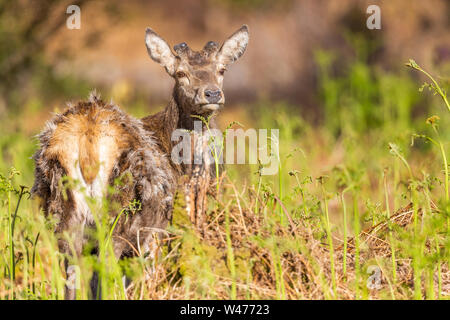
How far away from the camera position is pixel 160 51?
7043mm

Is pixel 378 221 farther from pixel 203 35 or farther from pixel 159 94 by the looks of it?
pixel 203 35

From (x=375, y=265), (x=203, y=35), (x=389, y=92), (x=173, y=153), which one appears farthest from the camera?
(x=203, y=35)

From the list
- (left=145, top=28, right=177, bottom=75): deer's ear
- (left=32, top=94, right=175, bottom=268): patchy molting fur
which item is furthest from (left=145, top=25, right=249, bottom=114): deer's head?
(left=32, top=94, right=175, bottom=268): patchy molting fur

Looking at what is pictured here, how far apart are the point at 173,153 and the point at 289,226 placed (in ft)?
5.76

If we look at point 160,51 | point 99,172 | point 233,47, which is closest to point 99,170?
point 99,172

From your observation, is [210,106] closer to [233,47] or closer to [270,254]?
[233,47]

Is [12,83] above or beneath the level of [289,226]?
above

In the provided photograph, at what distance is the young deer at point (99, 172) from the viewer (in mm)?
5020

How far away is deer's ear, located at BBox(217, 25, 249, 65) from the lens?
6.99 metres

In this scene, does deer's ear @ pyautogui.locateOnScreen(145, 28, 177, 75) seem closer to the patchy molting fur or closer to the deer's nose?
the deer's nose

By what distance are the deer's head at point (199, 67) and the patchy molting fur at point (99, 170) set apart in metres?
0.96

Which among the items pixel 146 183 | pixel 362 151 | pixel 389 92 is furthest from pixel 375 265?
pixel 389 92

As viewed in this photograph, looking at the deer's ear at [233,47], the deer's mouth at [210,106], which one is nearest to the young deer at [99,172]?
the deer's mouth at [210,106]

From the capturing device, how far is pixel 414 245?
4227 mm
